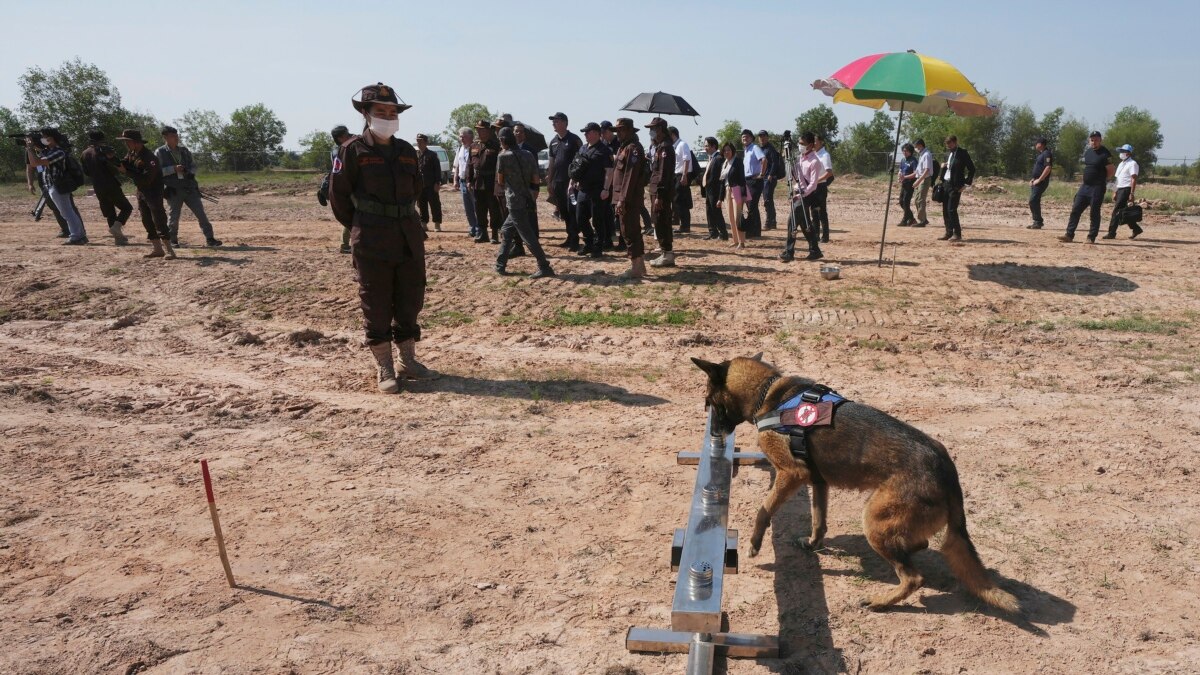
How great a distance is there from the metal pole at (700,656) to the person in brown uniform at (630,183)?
790 centimetres

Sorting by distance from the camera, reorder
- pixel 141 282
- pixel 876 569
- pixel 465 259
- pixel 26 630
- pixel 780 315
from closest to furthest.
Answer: pixel 26 630
pixel 876 569
pixel 780 315
pixel 141 282
pixel 465 259

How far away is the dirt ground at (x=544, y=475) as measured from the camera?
355 centimetres

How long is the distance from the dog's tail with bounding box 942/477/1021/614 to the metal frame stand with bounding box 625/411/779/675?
Answer: 966 millimetres

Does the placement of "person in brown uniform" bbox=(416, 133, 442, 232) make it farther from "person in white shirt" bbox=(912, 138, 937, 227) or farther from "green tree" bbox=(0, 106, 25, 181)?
"green tree" bbox=(0, 106, 25, 181)

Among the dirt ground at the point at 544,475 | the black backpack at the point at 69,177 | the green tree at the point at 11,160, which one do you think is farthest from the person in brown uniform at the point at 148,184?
the green tree at the point at 11,160

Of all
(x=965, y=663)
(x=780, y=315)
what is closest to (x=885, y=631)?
(x=965, y=663)

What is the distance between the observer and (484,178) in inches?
526

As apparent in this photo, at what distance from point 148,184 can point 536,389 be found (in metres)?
9.28

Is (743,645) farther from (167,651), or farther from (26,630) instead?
(26,630)

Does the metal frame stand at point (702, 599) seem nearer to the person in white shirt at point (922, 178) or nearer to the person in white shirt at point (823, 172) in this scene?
the person in white shirt at point (823, 172)

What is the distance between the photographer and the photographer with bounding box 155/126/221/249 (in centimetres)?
1295

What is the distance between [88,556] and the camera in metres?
4.19

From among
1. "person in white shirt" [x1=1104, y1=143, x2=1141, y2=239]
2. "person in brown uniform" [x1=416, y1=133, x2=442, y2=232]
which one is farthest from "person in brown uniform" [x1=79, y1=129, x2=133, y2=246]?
"person in white shirt" [x1=1104, y1=143, x2=1141, y2=239]

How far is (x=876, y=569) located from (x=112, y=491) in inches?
187
